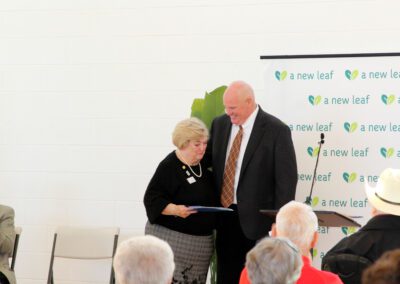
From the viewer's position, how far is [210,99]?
5.04m

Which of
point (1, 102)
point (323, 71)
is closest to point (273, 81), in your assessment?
point (323, 71)

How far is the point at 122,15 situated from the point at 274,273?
376 cm

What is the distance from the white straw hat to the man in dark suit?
108cm

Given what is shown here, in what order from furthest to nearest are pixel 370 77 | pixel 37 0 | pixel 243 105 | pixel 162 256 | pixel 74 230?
1. pixel 37 0
2. pixel 74 230
3. pixel 370 77
4. pixel 243 105
5. pixel 162 256

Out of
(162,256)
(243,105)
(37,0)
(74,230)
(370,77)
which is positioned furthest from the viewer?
(37,0)

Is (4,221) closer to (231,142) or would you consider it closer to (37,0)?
(231,142)

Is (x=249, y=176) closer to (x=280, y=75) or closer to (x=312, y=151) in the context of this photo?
(x=312, y=151)

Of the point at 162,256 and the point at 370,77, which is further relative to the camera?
the point at 370,77

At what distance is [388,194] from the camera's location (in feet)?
11.0

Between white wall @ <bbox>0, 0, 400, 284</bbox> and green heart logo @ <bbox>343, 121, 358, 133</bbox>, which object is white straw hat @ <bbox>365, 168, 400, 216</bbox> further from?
white wall @ <bbox>0, 0, 400, 284</bbox>

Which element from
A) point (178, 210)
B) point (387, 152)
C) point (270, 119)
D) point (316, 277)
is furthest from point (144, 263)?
point (387, 152)

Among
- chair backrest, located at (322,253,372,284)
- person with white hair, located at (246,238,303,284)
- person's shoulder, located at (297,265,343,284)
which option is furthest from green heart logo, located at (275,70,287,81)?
person with white hair, located at (246,238,303,284)

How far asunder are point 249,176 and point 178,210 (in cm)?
54

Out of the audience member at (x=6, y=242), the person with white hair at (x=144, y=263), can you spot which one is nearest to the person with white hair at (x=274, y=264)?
the person with white hair at (x=144, y=263)
